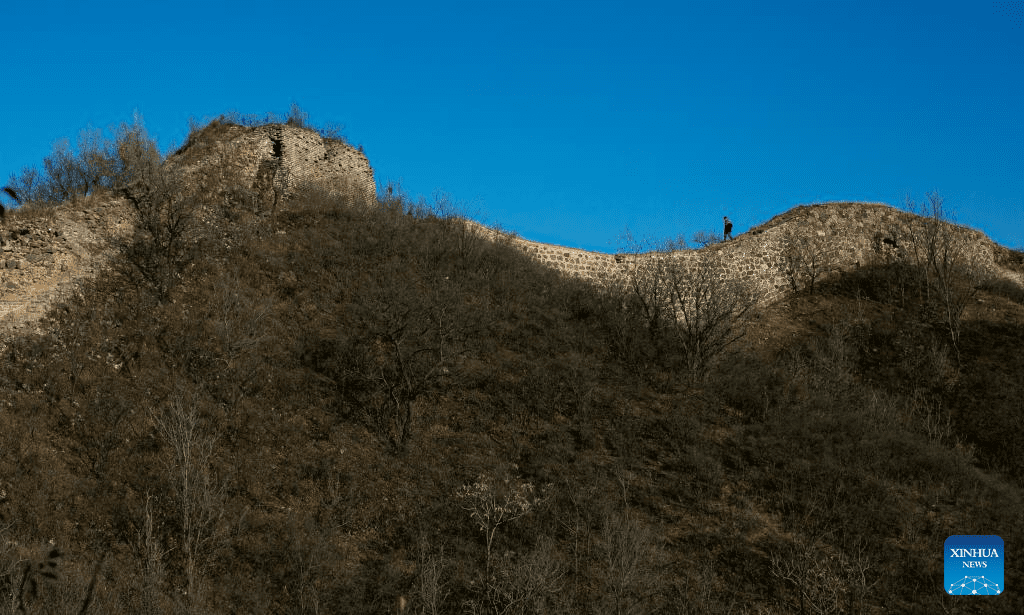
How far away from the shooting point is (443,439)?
20.6m

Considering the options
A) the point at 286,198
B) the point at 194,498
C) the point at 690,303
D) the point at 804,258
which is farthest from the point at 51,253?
the point at 804,258

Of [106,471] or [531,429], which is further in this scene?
[531,429]

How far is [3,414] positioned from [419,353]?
9291 mm

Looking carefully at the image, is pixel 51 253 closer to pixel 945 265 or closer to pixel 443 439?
pixel 443 439

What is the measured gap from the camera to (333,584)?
53.3 ft

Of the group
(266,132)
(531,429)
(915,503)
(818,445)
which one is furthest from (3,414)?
(915,503)

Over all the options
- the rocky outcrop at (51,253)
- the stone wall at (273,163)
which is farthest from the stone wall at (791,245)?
the rocky outcrop at (51,253)

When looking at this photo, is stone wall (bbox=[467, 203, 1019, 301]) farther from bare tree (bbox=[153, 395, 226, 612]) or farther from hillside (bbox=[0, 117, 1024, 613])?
bare tree (bbox=[153, 395, 226, 612])

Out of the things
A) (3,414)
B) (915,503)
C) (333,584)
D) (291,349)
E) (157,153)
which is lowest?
(333,584)

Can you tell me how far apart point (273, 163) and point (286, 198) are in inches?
57.6

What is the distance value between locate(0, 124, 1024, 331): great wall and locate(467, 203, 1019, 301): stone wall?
0.04m

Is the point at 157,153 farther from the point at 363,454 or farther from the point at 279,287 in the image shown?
the point at 363,454

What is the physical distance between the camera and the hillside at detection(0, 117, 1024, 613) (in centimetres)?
1639

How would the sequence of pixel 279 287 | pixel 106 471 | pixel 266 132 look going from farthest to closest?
pixel 266 132, pixel 279 287, pixel 106 471
